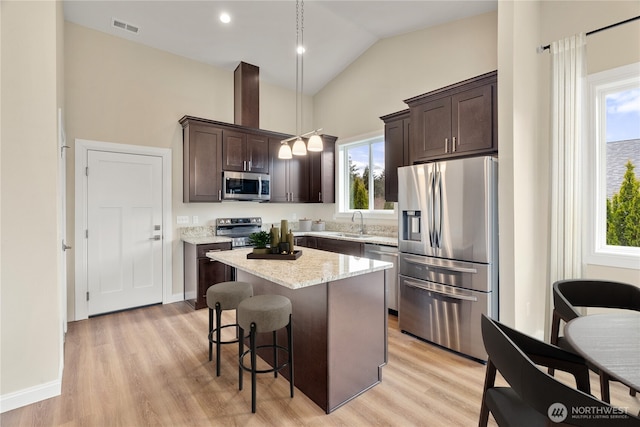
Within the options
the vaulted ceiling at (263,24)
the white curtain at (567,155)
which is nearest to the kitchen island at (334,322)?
the white curtain at (567,155)

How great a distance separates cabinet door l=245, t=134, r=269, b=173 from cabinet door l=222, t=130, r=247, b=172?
3.2 inches

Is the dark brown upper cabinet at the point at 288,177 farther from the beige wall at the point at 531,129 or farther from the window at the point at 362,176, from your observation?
the beige wall at the point at 531,129

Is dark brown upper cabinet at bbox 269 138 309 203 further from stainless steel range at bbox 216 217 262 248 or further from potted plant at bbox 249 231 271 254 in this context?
potted plant at bbox 249 231 271 254

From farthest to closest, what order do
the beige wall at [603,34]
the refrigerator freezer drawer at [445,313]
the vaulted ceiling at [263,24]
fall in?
the vaulted ceiling at [263,24]
the refrigerator freezer drawer at [445,313]
the beige wall at [603,34]

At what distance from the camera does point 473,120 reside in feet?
9.48

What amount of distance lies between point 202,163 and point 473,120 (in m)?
3.37

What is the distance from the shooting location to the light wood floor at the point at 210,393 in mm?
1941

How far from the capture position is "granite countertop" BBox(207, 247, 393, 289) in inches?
→ 71.3

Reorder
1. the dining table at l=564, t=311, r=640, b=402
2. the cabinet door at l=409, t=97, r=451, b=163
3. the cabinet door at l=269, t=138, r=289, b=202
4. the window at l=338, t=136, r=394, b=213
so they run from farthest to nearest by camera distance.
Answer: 1. the cabinet door at l=269, t=138, r=289, b=202
2. the window at l=338, t=136, r=394, b=213
3. the cabinet door at l=409, t=97, r=451, b=163
4. the dining table at l=564, t=311, r=640, b=402

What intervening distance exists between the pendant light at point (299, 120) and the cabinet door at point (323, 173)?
67cm

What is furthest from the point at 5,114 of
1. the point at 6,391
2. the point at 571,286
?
the point at 571,286

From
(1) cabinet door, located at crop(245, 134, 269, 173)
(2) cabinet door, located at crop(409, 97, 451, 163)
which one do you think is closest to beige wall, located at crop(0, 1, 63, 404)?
(1) cabinet door, located at crop(245, 134, 269, 173)

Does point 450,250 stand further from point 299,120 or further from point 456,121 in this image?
point 299,120

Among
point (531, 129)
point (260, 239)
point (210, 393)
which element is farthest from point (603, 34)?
point (210, 393)
